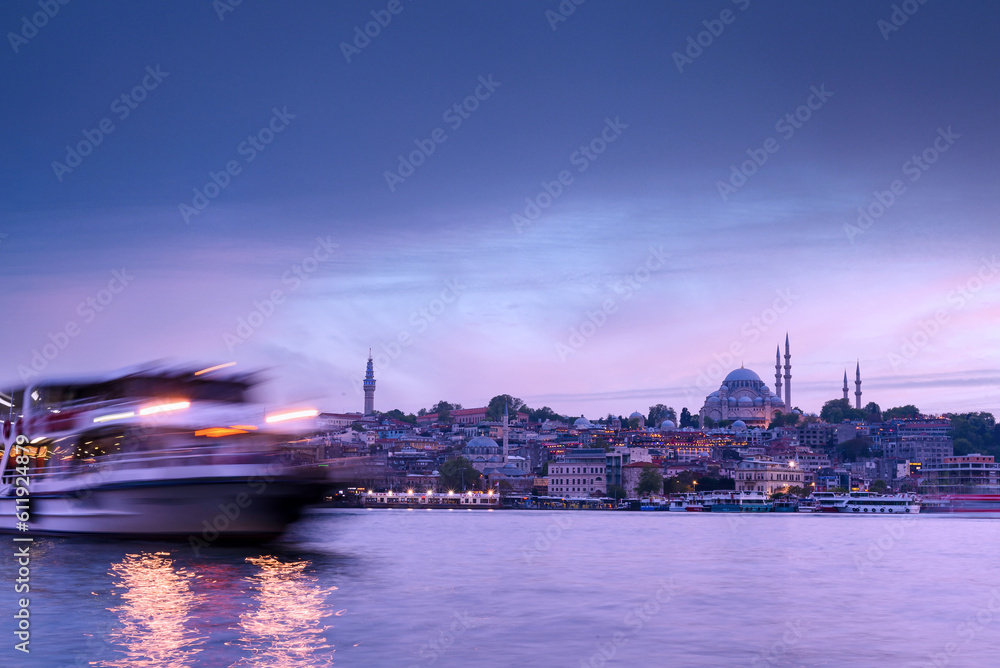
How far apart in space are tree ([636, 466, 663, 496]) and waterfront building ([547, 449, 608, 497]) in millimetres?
8439

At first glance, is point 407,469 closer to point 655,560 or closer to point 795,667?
point 655,560

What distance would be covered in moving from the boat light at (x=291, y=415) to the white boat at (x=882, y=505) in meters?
96.5

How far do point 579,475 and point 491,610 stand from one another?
462 feet

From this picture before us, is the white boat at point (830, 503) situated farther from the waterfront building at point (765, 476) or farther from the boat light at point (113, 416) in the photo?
the boat light at point (113, 416)

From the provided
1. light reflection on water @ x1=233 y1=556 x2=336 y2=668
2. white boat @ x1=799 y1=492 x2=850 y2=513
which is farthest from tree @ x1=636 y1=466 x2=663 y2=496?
light reflection on water @ x1=233 y1=556 x2=336 y2=668

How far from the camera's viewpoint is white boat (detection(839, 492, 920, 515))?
122 m

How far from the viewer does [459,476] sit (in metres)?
151

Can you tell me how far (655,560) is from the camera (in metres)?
30.4

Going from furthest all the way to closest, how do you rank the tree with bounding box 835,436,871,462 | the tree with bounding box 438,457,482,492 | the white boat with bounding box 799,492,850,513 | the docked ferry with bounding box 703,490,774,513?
the tree with bounding box 835,436,871,462 → the tree with bounding box 438,457,482,492 → the docked ferry with bounding box 703,490,774,513 → the white boat with bounding box 799,492,850,513

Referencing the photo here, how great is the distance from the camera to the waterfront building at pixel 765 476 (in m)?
152

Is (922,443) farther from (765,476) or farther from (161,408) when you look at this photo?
(161,408)

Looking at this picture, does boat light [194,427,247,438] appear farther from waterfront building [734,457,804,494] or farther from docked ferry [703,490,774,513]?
waterfront building [734,457,804,494]

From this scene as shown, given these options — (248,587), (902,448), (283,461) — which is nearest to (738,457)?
(902,448)

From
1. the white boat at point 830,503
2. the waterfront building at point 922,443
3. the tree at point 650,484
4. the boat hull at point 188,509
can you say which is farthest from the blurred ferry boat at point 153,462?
the waterfront building at point 922,443
